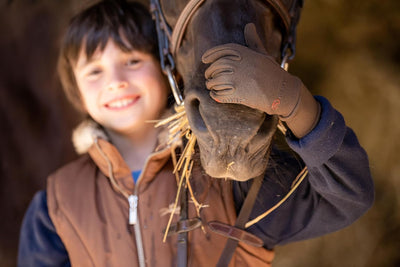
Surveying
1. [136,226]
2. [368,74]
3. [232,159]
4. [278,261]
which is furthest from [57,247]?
[368,74]

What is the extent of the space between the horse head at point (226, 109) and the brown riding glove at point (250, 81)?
3cm

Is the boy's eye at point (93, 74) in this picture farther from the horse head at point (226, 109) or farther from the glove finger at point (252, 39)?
the glove finger at point (252, 39)

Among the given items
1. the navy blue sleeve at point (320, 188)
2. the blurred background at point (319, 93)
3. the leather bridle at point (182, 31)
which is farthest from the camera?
the blurred background at point (319, 93)

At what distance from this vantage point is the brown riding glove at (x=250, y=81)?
61 cm

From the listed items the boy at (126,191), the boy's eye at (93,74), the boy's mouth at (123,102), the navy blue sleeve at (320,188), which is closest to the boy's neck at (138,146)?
the boy at (126,191)

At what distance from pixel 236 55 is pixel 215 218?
520 millimetres

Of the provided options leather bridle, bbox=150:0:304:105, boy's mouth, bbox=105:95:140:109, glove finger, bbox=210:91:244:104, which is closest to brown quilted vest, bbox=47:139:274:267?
boy's mouth, bbox=105:95:140:109

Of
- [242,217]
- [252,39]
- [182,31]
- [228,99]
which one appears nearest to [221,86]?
[228,99]

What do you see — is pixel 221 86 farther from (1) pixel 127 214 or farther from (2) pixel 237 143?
(1) pixel 127 214

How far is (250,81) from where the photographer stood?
0.60 metres

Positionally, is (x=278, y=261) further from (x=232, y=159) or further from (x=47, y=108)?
(x=47, y=108)

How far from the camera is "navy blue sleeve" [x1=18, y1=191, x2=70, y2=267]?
1.11 metres

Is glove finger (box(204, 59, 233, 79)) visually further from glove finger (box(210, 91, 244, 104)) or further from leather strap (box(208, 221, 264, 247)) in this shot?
leather strap (box(208, 221, 264, 247))

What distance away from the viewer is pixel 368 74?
151cm
